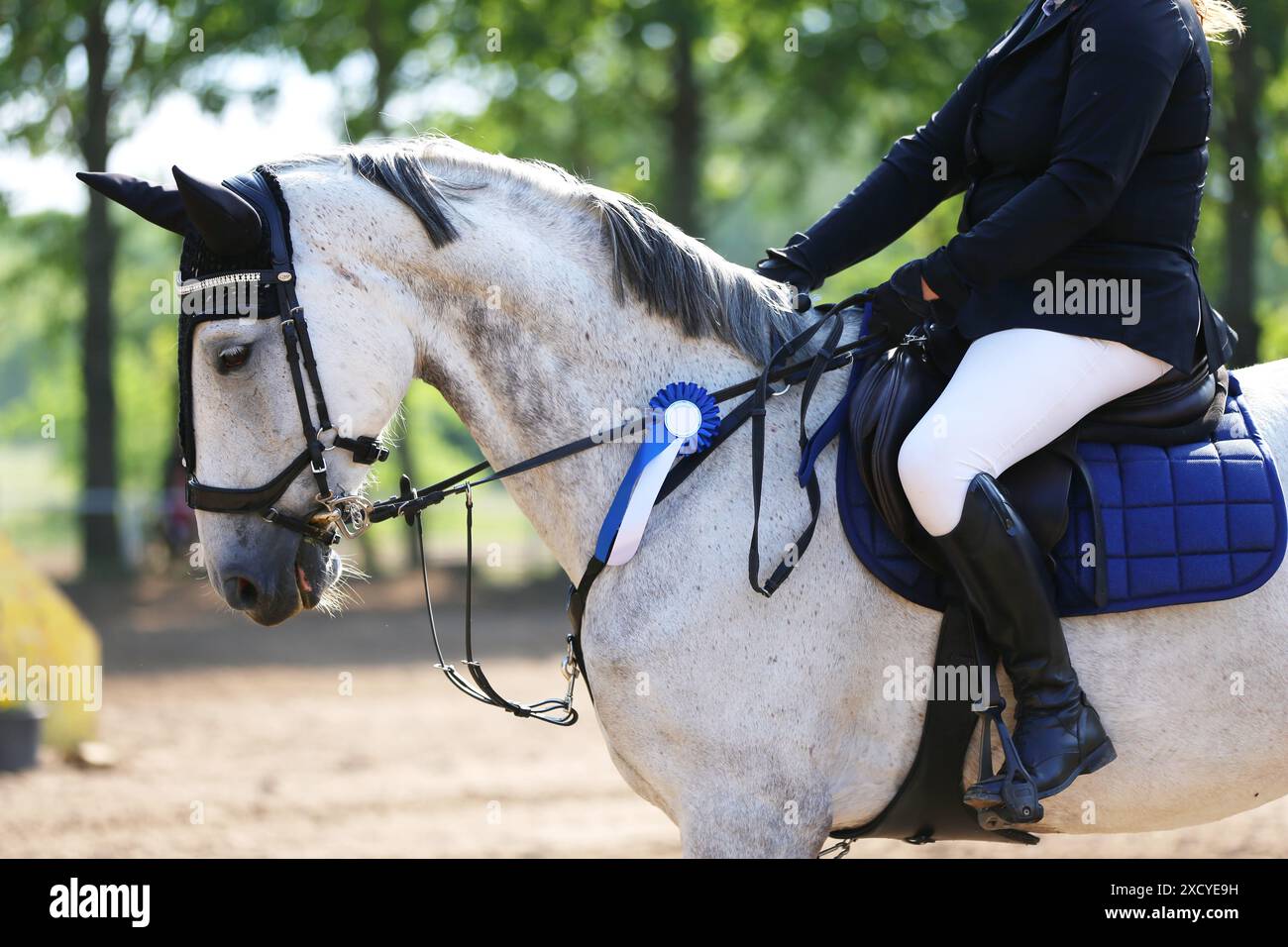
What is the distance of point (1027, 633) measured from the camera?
2805 mm

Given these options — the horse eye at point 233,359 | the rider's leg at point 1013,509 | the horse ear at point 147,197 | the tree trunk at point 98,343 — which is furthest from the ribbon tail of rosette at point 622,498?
the tree trunk at point 98,343

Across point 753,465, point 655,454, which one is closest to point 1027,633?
point 753,465

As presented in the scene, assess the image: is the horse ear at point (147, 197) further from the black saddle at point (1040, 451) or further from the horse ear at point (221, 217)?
the black saddle at point (1040, 451)

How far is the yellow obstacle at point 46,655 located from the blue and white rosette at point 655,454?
630cm

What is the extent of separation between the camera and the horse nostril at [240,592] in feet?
9.41

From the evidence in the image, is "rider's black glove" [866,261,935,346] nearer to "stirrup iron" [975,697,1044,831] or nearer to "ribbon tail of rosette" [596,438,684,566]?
"ribbon tail of rosette" [596,438,684,566]

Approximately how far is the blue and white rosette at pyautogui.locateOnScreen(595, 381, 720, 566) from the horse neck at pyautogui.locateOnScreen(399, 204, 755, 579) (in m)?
0.07

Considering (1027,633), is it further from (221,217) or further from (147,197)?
(147,197)

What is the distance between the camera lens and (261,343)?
2.85m

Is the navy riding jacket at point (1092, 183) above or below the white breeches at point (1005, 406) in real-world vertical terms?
above

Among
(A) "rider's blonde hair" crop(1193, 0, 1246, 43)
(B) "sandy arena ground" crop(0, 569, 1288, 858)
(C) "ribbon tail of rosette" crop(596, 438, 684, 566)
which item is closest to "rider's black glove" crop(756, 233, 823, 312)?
(C) "ribbon tail of rosette" crop(596, 438, 684, 566)

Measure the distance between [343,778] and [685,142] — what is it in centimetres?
1250
